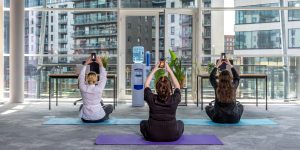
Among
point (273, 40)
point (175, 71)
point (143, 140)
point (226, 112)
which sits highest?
point (273, 40)

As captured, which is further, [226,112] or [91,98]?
[226,112]

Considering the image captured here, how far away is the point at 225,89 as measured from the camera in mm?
5504

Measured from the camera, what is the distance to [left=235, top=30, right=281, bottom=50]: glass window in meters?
9.03

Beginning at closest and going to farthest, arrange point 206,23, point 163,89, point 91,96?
point 163,89 → point 91,96 → point 206,23

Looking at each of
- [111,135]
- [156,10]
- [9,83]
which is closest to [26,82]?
[9,83]

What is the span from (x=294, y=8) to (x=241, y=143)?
574 centimetres

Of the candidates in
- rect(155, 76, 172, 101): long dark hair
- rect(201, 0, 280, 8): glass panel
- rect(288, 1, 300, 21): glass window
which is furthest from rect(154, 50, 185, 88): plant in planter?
rect(155, 76, 172, 101): long dark hair

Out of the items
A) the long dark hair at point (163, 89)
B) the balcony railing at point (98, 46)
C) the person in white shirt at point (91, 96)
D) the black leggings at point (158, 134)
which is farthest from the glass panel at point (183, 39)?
the long dark hair at point (163, 89)

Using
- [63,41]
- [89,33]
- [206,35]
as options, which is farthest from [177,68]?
[63,41]

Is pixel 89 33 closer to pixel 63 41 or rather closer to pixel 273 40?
pixel 63 41

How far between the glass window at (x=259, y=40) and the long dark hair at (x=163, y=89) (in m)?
5.43

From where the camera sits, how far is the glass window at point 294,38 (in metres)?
8.99

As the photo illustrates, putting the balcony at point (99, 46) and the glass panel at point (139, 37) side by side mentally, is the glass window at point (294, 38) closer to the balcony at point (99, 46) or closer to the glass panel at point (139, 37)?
the glass panel at point (139, 37)

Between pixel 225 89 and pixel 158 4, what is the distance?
4.34m
